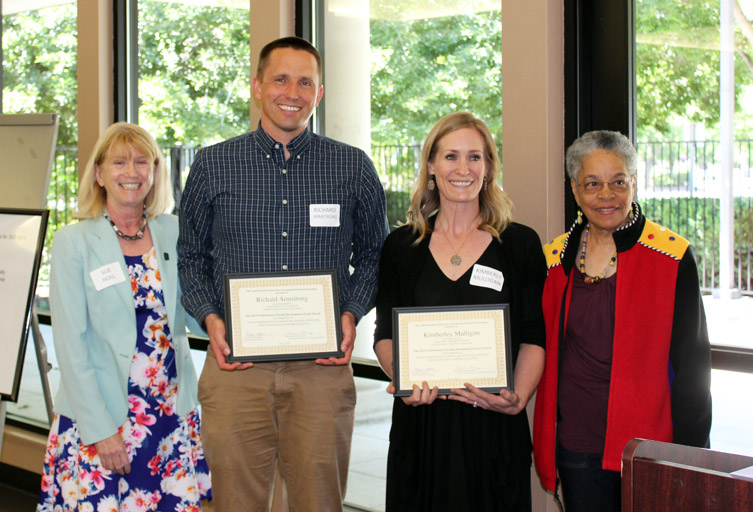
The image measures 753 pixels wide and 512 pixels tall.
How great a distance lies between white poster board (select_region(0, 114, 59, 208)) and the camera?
12.6 feet

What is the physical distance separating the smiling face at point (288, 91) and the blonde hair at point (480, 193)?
1.52 feet

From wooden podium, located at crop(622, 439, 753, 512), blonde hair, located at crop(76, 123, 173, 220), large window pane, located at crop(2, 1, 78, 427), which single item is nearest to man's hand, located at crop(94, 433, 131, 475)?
blonde hair, located at crop(76, 123, 173, 220)

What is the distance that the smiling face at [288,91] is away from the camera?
8.14ft

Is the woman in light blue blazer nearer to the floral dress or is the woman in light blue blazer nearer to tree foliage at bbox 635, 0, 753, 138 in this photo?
the floral dress

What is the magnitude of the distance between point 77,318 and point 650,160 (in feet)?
6.90

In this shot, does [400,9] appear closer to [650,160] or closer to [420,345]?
[650,160]

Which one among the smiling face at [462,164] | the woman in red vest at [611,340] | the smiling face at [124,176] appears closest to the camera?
the woman in red vest at [611,340]

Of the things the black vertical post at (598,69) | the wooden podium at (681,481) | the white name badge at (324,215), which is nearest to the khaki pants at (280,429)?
the white name badge at (324,215)

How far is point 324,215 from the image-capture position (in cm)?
251

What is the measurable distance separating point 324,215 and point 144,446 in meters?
1.09

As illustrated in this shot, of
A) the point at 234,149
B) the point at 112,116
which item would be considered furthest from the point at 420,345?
the point at 112,116

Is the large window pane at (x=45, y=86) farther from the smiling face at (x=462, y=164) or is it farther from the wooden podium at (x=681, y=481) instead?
the wooden podium at (x=681, y=481)

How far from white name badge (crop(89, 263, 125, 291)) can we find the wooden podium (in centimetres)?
196

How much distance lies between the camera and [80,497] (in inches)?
105
